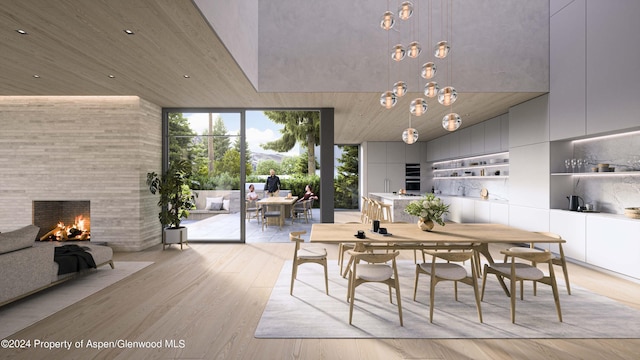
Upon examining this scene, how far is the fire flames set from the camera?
5.85m

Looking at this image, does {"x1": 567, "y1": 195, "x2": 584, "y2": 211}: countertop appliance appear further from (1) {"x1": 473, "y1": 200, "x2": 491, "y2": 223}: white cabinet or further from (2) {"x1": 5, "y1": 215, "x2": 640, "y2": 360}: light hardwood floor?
(1) {"x1": 473, "y1": 200, "x2": 491, "y2": 223}: white cabinet

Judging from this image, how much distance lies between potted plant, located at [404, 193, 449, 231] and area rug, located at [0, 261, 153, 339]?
165 inches

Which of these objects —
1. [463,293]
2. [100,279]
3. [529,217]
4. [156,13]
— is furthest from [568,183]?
[100,279]

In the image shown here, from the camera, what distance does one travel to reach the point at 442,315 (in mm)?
3047

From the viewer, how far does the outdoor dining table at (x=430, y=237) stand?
319cm

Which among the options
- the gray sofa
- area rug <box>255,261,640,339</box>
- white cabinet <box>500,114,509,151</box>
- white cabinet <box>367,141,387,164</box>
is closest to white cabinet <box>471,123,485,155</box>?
white cabinet <box>500,114,509,151</box>

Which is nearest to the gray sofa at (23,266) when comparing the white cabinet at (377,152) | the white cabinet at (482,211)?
the white cabinet at (482,211)

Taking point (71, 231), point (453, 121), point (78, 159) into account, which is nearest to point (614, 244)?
point (453, 121)

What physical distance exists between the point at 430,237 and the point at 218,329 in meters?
2.42

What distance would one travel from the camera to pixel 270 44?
206 inches

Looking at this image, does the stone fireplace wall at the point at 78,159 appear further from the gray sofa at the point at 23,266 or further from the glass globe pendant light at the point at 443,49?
the glass globe pendant light at the point at 443,49

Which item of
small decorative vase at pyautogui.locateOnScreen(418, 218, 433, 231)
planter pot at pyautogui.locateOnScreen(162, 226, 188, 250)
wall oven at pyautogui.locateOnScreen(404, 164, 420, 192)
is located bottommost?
planter pot at pyautogui.locateOnScreen(162, 226, 188, 250)

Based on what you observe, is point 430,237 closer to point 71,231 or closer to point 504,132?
point 504,132

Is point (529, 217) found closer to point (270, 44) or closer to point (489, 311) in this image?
point (489, 311)
